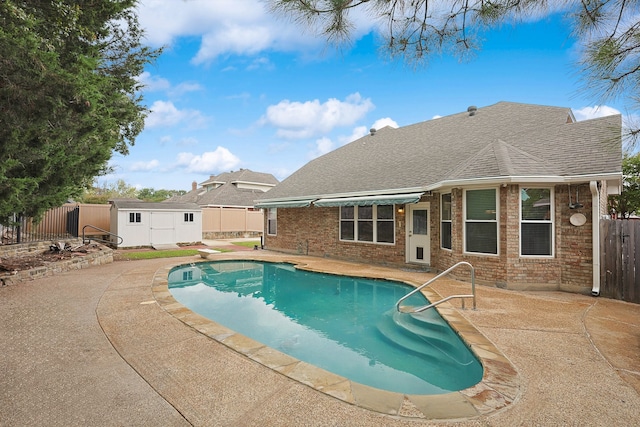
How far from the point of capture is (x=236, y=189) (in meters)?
38.2

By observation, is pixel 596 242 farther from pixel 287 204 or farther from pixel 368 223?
pixel 287 204

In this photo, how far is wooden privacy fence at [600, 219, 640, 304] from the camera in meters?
7.86

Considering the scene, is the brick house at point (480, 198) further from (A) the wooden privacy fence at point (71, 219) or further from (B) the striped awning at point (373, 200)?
(A) the wooden privacy fence at point (71, 219)

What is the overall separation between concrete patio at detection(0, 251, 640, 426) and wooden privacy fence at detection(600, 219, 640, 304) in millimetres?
745

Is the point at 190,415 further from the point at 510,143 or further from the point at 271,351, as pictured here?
the point at 510,143

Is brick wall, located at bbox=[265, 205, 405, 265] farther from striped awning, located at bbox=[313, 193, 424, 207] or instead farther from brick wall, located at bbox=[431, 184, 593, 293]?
brick wall, located at bbox=[431, 184, 593, 293]

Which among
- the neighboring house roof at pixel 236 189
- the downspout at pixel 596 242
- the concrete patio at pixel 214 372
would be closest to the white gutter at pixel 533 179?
the downspout at pixel 596 242

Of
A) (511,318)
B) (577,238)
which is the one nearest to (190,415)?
(511,318)

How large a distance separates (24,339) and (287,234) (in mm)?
13790

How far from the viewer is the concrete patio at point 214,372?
3.16 meters

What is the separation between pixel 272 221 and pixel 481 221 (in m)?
13.2

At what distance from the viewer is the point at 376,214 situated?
14.0 m

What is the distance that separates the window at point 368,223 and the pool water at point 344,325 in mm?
3327

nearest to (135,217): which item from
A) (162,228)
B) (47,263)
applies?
(162,228)
